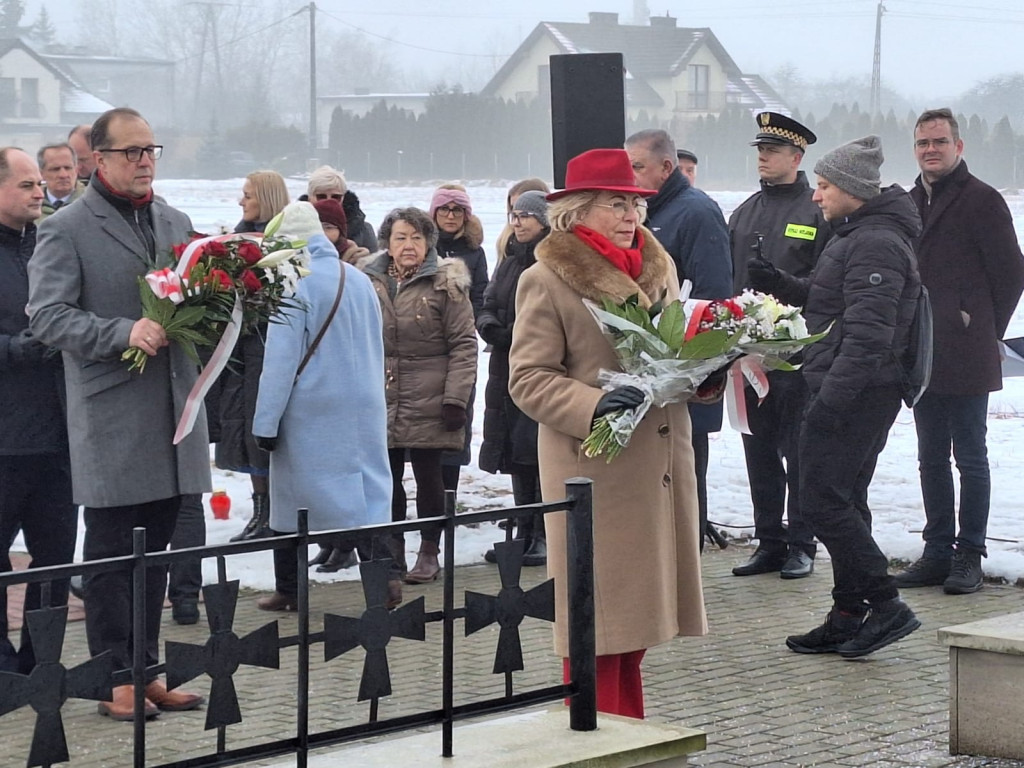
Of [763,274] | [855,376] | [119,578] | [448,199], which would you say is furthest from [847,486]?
[448,199]

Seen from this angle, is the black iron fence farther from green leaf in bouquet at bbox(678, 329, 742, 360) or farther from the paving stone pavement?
the paving stone pavement

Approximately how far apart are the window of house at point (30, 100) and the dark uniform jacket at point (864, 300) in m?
40.2

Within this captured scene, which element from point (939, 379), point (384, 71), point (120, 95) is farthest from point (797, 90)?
point (939, 379)

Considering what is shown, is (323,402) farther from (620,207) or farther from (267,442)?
(620,207)

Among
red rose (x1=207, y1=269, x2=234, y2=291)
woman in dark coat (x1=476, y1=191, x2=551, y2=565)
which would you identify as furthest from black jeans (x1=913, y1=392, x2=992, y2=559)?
red rose (x1=207, y1=269, x2=234, y2=291)

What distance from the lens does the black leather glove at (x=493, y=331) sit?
8.31m

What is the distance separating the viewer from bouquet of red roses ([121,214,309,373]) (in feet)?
17.2

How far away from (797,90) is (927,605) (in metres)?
41.3

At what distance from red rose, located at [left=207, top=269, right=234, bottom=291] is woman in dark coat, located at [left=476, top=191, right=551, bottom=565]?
3.00 m

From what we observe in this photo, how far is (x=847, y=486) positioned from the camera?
20.8 ft

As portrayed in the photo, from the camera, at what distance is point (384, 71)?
168 feet

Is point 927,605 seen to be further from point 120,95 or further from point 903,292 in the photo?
point 120,95

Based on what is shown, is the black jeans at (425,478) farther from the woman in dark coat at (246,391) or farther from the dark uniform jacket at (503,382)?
the woman in dark coat at (246,391)

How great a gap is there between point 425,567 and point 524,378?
11.3 ft
